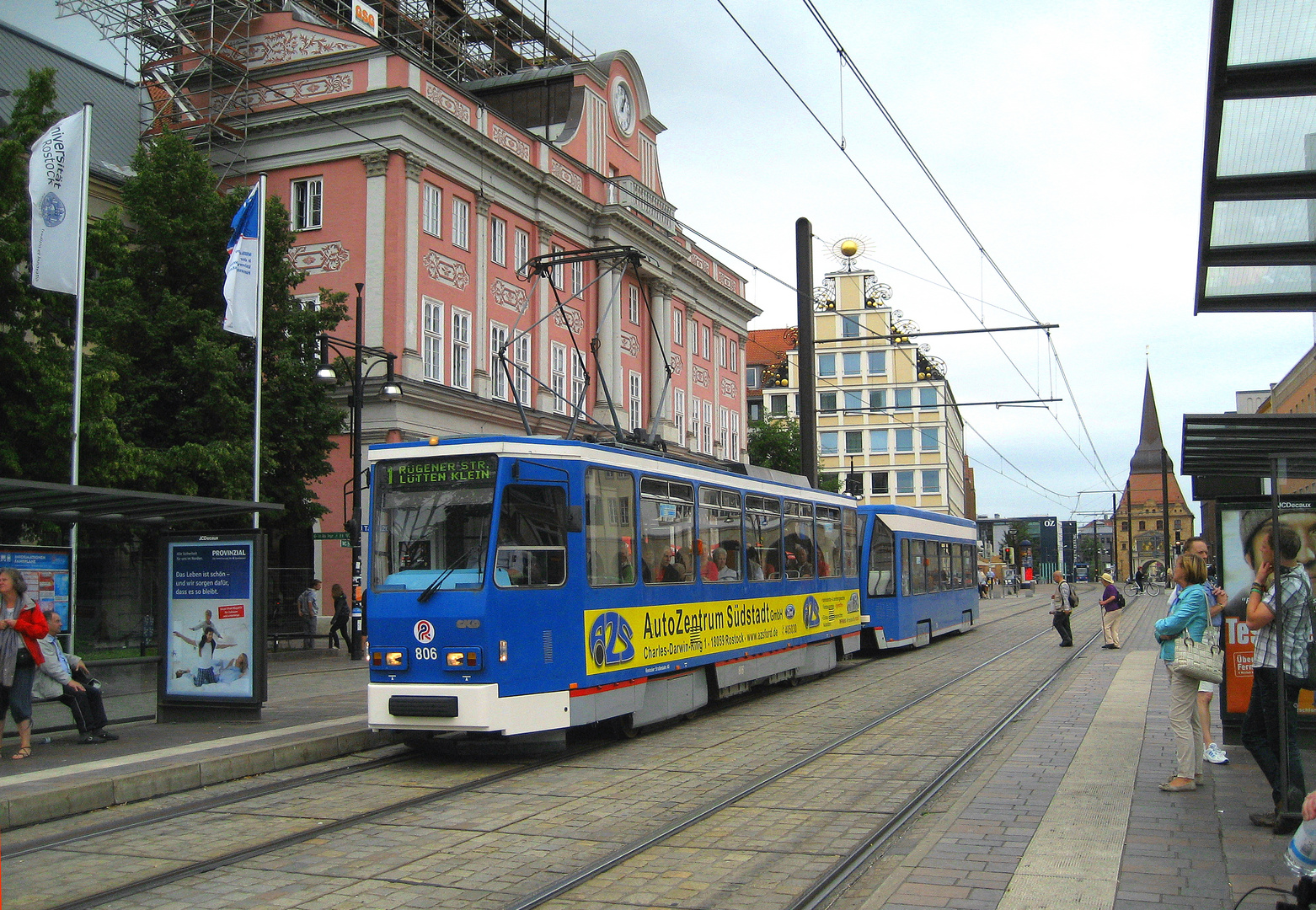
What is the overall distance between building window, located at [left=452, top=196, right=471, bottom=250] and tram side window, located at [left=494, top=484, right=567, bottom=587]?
25.5 m

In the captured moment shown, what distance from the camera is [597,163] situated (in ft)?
148

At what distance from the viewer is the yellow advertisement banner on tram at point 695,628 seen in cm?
1226

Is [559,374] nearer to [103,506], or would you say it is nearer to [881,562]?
[881,562]

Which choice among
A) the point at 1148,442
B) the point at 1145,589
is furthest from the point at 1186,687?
the point at 1148,442

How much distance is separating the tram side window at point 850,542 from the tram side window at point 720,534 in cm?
561

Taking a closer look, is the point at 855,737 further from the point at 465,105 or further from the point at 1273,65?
the point at 465,105

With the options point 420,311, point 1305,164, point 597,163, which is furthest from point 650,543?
point 597,163

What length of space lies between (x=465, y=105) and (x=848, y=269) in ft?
165

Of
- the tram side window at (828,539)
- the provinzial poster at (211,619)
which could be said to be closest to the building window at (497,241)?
the tram side window at (828,539)

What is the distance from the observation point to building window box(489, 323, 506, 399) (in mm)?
37156

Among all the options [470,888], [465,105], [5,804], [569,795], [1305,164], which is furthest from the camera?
[465,105]

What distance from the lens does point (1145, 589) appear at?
290 ft

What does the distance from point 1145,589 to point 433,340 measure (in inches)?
2732

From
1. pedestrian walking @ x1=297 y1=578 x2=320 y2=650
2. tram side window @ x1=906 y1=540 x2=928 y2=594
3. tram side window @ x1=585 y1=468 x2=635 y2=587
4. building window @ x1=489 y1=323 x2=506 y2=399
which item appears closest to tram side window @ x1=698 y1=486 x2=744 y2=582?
tram side window @ x1=585 y1=468 x2=635 y2=587
